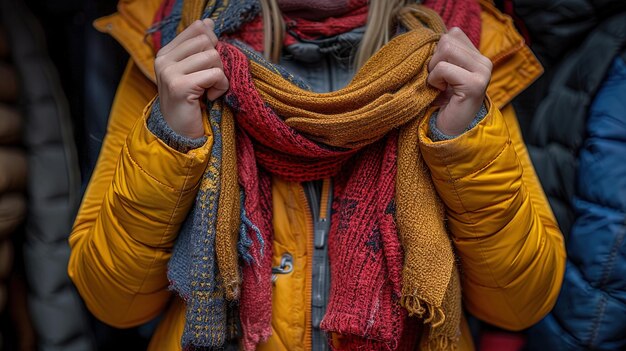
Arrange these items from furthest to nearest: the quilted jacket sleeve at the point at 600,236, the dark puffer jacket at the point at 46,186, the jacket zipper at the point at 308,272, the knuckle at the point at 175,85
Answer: the dark puffer jacket at the point at 46,186
the quilted jacket sleeve at the point at 600,236
the jacket zipper at the point at 308,272
the knuckle at the point at 175,85

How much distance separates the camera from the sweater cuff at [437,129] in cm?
100

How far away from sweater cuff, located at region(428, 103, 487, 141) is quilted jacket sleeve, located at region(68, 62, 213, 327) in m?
0.34

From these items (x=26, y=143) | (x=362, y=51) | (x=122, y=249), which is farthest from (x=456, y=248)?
(x=26, y=143)

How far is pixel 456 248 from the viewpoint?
3.63ft

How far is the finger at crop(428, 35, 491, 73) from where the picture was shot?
39.2 inches

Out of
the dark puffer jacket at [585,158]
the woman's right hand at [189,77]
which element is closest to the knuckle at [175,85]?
the woman's right hand at [189,77]

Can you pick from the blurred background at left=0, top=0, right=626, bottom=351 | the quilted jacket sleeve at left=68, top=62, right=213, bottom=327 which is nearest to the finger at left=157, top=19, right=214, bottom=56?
the quilted jacket sleeve at left=68, top=62, right=213, bottom=327

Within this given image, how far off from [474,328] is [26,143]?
1.05 metres

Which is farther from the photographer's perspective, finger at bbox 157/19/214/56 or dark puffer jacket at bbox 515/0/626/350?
dark puffer jacket at bbox 515/0/626/350

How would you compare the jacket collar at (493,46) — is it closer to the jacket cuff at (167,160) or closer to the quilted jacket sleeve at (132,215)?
the quilted jacket sleeve at (132,215)

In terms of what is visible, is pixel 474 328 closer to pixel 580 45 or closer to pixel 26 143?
pixel 580 45

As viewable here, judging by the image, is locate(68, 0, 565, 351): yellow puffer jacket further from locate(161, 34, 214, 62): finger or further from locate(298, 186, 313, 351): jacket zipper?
locate(161, 34, 214, 62): finger

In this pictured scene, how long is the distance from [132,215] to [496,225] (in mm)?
569

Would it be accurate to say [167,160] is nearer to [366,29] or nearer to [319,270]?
[319,270]
